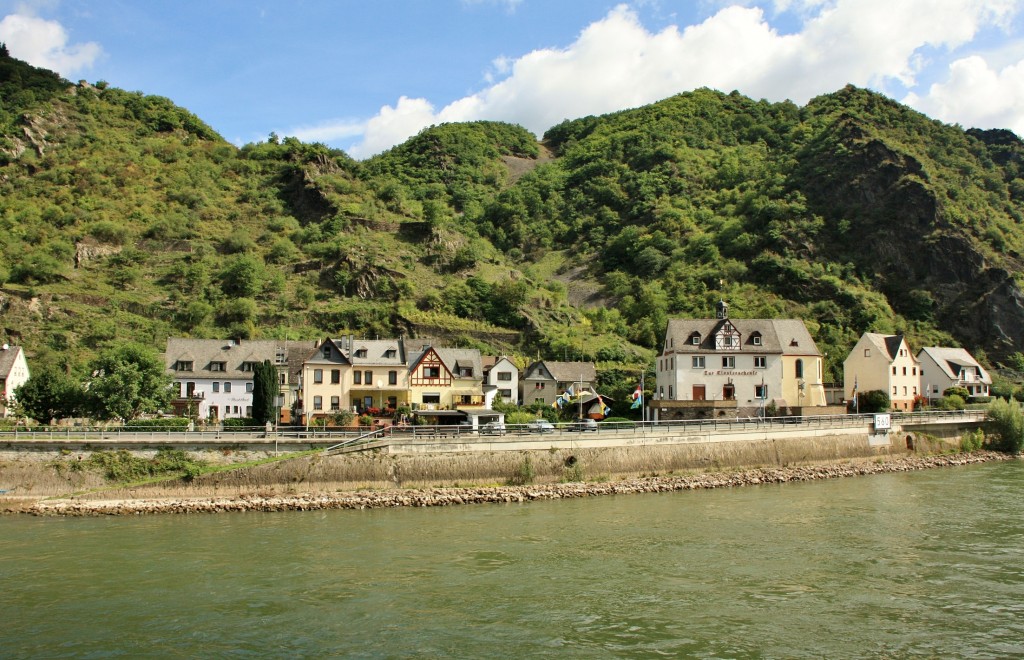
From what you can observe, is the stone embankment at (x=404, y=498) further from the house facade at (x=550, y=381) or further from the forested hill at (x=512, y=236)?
the forested hill at (x=512, y=236)

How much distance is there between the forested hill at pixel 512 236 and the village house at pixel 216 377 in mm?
17348

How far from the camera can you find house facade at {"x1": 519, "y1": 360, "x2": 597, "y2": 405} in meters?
67.1

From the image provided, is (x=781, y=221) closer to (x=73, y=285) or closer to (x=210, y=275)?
(x=210, y=275)

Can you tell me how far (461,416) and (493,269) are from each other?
55092 mm

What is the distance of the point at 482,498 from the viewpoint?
124ft

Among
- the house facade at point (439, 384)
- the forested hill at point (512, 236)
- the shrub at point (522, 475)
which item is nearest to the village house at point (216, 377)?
the house facade at point (439, 384)

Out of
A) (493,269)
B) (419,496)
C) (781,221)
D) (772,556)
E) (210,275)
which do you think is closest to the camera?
(772,556)

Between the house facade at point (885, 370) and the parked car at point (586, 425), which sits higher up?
the house facade at point (885, 370)

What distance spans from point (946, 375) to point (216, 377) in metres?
63.1

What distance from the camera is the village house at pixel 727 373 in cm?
5688

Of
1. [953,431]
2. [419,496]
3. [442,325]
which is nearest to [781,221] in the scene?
[442,325]

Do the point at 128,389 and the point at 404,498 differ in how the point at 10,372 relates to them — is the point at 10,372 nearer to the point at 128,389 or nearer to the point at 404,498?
the point at 128,389

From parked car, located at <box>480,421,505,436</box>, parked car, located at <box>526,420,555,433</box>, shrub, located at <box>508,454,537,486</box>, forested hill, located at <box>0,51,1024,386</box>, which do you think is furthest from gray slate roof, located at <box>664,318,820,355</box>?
shrub, located at <box>508,454,537,486</box>

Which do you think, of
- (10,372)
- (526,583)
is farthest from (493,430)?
(10,372)
